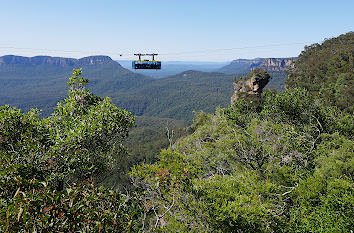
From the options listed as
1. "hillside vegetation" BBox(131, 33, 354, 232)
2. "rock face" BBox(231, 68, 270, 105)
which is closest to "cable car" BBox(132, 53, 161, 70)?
"hillside vegetation" BBox(131, 33, 354, 232)

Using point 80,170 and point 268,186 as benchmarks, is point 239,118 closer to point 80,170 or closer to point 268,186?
point 268,186

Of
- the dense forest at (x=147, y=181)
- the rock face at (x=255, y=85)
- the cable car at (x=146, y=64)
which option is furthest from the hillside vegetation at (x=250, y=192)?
the rock face at (x=255, y=85)

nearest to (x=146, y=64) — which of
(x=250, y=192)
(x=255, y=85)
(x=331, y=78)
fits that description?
(x=250, y=192)

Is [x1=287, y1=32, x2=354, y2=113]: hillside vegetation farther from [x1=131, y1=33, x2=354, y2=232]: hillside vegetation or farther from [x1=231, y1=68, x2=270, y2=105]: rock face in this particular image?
[x1=131, y1=33, x2=354, y2=232]: hillside vegetation

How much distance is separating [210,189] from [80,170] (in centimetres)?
541

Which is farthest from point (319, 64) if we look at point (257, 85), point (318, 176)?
point (318, 176)

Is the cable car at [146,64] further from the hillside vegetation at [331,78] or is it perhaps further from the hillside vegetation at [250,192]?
the hillside vegetation at [331,78]

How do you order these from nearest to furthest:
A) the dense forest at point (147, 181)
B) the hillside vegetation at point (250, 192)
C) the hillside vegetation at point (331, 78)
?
1. the dense forest at point (147, 181)
2. the hillside vegetation at point (250, 192)
3. the hillside vegetation at point (331, 78)

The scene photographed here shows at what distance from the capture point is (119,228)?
12.2 ft

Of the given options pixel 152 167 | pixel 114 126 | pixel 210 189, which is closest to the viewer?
pixel 210 189

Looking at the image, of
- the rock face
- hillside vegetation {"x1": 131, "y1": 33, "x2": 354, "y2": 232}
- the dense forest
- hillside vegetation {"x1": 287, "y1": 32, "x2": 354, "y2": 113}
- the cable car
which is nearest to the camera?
the dense forest

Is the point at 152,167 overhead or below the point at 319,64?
below

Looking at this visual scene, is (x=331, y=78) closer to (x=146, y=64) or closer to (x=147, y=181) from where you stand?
(x=146, y=64)

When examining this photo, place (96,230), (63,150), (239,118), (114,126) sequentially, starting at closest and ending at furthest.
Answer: (96,230) → (63,150) → (114,126) → (239,118)
